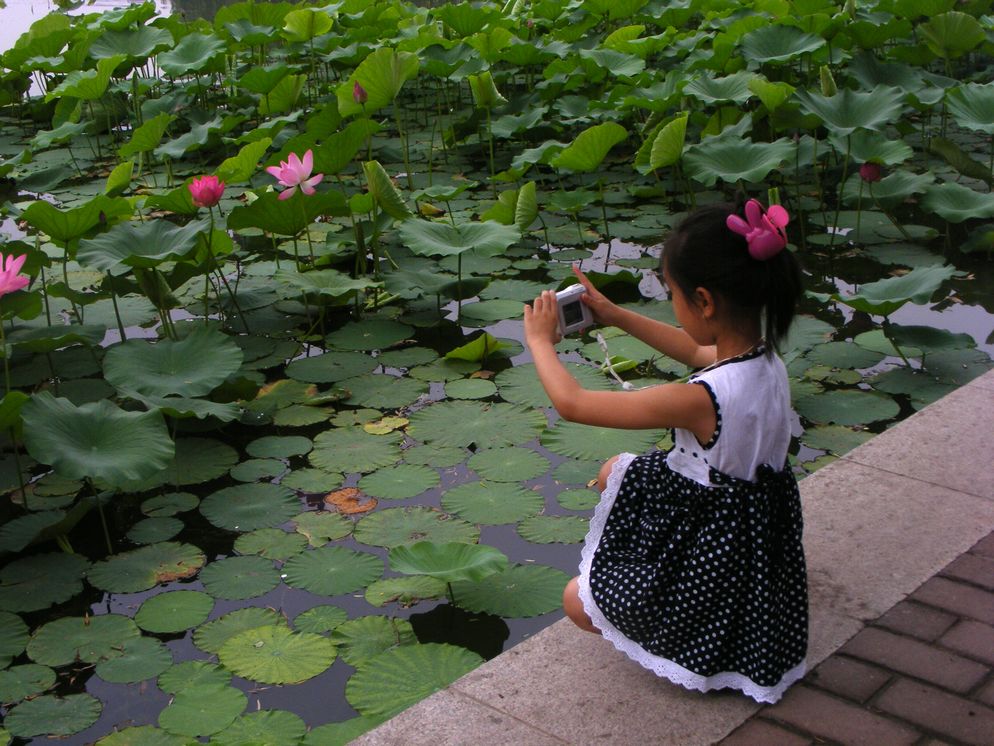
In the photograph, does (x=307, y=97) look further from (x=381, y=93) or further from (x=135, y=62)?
(x=381, y=93)

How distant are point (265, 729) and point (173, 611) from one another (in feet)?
1.53

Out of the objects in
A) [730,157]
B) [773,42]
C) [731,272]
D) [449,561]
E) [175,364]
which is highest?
[731,272]

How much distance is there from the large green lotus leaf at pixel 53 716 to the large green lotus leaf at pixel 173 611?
0.22 meters

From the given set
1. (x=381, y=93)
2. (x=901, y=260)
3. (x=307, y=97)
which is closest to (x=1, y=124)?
(x=307, y=97)

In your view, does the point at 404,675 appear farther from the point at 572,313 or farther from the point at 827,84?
the point at 827,84

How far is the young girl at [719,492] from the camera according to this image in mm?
1764

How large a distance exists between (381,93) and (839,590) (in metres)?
3.55

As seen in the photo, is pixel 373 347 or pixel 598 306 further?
pixel 373 347

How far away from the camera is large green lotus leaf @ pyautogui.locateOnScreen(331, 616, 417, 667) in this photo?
222cm

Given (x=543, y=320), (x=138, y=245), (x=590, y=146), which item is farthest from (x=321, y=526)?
(x=590, y=146)

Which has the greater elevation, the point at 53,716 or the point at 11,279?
the point at 11,279

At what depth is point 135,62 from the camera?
6625 mm

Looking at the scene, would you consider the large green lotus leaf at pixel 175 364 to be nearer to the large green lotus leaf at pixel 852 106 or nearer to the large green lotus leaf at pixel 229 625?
the large green lotus leaf at pixel 229 625

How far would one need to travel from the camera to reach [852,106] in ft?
14.7
